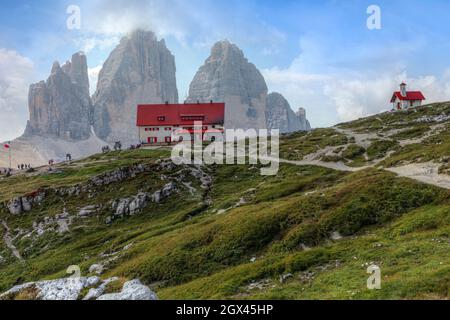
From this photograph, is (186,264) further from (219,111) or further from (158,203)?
(219,111)

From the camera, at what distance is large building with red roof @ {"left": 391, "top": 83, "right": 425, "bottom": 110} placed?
5965 inches

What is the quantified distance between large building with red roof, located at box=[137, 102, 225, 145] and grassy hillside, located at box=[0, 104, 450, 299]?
6835cm

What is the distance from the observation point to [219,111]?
157m

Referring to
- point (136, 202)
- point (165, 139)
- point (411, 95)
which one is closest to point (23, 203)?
point (136, 202)

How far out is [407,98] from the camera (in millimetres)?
151625

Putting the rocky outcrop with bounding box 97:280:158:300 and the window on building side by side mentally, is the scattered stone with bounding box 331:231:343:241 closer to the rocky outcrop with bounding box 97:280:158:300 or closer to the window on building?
the rocky outcrop with bounding box 97:280:158:300

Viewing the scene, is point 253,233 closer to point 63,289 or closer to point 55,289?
point 63,289

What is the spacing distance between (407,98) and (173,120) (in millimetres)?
88365

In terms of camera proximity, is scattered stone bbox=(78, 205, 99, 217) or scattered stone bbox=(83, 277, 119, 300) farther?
scattered stone bbox=(78, 205, 99, 217)

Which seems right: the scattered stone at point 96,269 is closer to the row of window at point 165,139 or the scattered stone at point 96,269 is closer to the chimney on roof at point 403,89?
the row of window at point 165,139

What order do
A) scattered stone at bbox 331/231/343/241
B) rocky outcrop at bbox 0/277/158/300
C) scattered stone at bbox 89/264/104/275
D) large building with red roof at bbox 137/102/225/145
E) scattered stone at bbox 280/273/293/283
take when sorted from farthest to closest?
large building with red roof at bbox 137/102/225/145
scattered stone at bbox 89/264/104/275
scattered stone at bbox 331/231/343/241
scattered stone at bbox 280/273/293/283
rocky outcrop at bbox 0/277/158/300

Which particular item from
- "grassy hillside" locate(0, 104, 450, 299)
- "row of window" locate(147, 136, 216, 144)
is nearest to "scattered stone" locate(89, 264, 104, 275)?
"grassy hillside" locate(0, 104, 450, 299)

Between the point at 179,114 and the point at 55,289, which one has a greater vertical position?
the point at 179,114

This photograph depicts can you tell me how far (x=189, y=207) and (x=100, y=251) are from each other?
16316 mm
